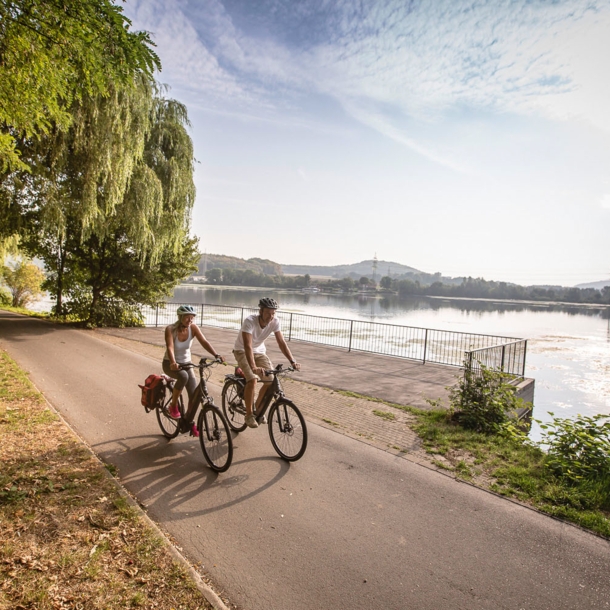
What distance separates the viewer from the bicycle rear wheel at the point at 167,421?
5660mm

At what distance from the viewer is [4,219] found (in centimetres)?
1348

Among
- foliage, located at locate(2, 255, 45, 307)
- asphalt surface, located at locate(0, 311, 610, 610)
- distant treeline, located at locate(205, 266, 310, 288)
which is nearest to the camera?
asphalt surface, located at locate(0, 311, 610, 610)

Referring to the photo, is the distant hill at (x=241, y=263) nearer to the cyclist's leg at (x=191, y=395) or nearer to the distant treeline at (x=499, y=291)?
the distant treeline at (x=499, y=291)

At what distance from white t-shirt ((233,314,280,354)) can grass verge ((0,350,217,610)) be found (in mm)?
2174

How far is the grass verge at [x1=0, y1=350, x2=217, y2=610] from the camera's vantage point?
2.77m

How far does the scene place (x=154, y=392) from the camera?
575 centimetres

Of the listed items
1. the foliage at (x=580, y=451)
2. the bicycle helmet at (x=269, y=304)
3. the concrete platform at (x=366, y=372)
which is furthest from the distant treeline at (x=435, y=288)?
the foliage at (x=580, y=451)

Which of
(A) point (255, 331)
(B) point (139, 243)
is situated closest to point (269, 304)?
(A) point (255, 331)

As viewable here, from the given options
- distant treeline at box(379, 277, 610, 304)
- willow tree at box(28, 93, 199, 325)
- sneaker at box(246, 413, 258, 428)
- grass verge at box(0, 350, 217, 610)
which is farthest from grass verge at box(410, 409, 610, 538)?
distant treeline at box(379, 277, 610, 304)

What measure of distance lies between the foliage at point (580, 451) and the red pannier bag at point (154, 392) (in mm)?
5079

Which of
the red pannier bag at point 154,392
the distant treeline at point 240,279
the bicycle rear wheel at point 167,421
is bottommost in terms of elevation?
the bicycle rear wheel at point 167,421

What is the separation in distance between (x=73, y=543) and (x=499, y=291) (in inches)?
4015

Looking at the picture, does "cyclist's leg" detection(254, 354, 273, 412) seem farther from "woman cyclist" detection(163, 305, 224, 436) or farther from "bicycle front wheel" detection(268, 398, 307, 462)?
"woman cyclist" detection(163, 305, 224, 436)

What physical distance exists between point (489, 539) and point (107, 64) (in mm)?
6070
